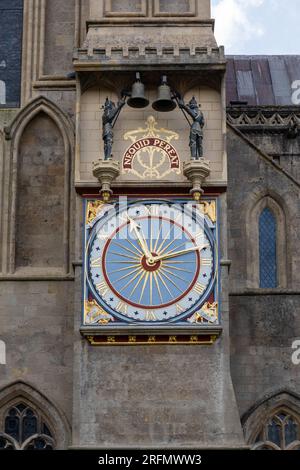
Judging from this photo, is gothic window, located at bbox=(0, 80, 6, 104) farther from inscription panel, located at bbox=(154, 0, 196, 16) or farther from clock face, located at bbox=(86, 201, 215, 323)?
clock face, located at bbox=(86, 201, 215, 323)

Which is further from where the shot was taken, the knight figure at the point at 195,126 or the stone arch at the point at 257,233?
the stone arch at the point at 257,233

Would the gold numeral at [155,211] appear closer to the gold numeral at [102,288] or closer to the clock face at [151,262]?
the clock face at [151,262]

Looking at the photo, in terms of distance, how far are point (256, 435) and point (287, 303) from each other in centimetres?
273

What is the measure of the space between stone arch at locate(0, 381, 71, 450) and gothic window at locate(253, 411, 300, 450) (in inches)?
142

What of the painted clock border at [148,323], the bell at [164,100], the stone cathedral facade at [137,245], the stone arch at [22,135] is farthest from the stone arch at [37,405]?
the bell at [164,100]

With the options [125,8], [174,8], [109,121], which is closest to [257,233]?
[109,121]

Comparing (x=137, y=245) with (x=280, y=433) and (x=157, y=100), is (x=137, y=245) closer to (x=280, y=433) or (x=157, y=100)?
(x=157, y=100)

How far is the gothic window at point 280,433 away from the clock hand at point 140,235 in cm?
394

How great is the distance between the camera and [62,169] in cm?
3072

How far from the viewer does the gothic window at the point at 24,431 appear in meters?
28.6

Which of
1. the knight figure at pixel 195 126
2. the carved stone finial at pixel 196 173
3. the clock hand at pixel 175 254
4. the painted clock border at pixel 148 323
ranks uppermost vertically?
the knight figure at pixel 195 126

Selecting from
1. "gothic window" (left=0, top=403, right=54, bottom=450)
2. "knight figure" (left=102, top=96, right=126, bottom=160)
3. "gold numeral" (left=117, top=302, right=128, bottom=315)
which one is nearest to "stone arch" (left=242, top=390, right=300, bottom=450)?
"gold numeral" (left=117, top=302, right=128, bottom=315)

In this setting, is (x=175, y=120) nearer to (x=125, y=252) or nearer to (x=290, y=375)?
(x=125, y=252)

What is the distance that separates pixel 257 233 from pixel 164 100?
349 cm
